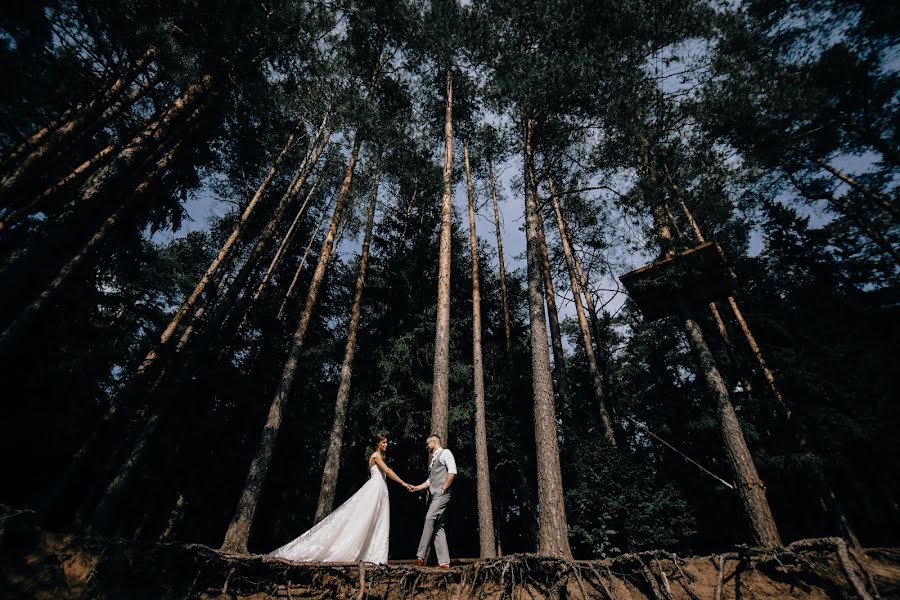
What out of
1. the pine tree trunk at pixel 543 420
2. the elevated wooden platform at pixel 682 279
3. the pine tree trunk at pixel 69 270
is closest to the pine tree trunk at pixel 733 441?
the elevated wooden platform at pixel 682 279

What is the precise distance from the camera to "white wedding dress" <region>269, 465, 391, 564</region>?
391 cm

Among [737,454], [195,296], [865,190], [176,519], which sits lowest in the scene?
[176,519]

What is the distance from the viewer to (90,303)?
28.0 feet

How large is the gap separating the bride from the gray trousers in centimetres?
51

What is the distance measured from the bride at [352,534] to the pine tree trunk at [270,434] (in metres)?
3.82

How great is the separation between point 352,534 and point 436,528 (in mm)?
1120

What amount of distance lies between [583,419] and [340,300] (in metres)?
15.1

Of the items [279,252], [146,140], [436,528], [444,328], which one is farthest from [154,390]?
[436,528]

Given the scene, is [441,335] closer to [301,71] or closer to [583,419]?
[301,71]

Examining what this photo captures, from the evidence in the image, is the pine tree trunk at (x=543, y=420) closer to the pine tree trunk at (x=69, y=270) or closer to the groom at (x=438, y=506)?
A: the groom at (x=438, y=506)

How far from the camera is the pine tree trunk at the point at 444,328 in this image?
748cm

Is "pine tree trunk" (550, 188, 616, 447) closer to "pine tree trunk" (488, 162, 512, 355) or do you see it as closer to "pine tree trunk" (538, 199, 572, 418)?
"pine tree trunk" (538, 199, 572, 418)

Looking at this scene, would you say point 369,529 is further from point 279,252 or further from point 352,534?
point 279,252

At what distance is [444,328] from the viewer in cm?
866
